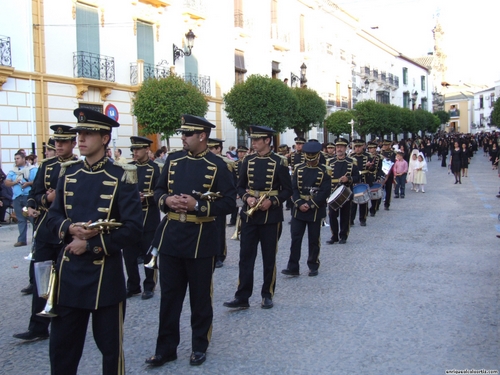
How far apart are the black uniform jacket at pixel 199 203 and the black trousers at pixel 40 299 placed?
136 centimetres

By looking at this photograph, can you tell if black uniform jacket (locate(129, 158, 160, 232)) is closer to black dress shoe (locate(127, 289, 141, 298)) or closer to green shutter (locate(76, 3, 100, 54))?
black dress shoe (locate(127, 289, 141, 298))

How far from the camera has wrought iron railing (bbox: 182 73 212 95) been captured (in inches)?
1077

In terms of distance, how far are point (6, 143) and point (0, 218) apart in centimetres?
450

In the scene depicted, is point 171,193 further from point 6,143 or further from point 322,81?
point 322,81

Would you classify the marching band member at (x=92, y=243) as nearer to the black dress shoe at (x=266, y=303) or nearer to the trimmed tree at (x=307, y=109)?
the black dress shoe at (x=266, y=303)

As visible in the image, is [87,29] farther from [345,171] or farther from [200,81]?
[345,171]

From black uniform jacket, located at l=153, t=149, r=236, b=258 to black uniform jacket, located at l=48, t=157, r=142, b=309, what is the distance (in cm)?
104

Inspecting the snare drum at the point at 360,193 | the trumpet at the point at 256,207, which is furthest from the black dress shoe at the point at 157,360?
the snare drum at the point at 360,193

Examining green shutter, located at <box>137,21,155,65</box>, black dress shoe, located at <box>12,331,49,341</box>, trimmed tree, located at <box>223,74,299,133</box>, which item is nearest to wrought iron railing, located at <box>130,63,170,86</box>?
green shutter, located at <box>137,21,155,65</box>

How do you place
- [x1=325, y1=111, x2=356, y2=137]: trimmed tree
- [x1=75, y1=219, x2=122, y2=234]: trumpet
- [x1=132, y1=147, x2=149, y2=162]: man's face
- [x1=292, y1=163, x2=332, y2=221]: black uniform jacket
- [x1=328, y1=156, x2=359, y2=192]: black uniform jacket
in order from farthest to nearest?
[x1=325, y1=111, x2=356, y2=137]: trimmed tree
[x1=328, y1=156, x2=359, y2=192]: black uniform jacket
[x1=292, y1=163, x2=332, y2=221]: black uniform jacket
[x1=132, y1=147, x2=149, y2=162]: man's face
[x1=75, y1=219, x2=122, y2=234]: trumpet

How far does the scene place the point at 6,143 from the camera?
18391 millimetres

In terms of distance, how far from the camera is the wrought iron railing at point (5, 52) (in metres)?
17.9

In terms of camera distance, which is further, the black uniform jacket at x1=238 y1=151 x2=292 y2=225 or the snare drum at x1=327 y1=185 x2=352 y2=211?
the snare drum at x1=327 y1=185 x2=352 y2=211

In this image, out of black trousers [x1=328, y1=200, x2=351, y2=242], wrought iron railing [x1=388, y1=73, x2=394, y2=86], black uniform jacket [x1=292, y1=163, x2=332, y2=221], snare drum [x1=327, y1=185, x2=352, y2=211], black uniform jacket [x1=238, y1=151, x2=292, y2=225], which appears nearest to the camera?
black uniform jacket [x1=238, y1=151, x2=292, y2=225]
